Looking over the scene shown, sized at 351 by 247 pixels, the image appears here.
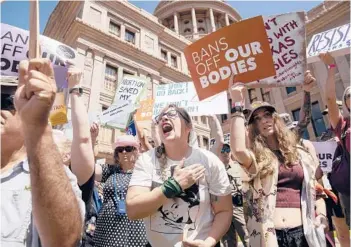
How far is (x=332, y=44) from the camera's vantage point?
359cm

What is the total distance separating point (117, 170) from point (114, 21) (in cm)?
2144

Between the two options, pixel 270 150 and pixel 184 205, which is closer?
pixel 184 205

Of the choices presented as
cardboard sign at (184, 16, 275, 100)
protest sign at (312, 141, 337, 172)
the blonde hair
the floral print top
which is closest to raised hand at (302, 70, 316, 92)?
cardboard sign at (184, 16, 275, 100)

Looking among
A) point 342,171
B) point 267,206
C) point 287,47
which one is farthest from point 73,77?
point 342,171

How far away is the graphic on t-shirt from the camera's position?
187 cm

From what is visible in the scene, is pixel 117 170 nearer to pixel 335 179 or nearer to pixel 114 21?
pixel 335 179

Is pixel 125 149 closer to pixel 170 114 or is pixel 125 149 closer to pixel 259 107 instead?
pixel 170 114

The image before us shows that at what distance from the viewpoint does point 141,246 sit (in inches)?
98.0

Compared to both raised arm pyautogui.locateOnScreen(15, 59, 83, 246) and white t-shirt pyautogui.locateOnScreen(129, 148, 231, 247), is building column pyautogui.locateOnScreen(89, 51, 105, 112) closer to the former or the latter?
white t-shirt pyautogui.locateOnScreen(129, 148, 231, 247)

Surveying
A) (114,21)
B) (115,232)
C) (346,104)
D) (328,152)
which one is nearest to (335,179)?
(346,104)

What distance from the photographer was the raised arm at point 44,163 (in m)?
1.11

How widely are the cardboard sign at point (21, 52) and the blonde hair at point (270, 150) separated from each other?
1949mm

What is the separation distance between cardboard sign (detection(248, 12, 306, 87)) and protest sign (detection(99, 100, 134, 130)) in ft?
11.5

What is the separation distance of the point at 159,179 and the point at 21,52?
169 cm
